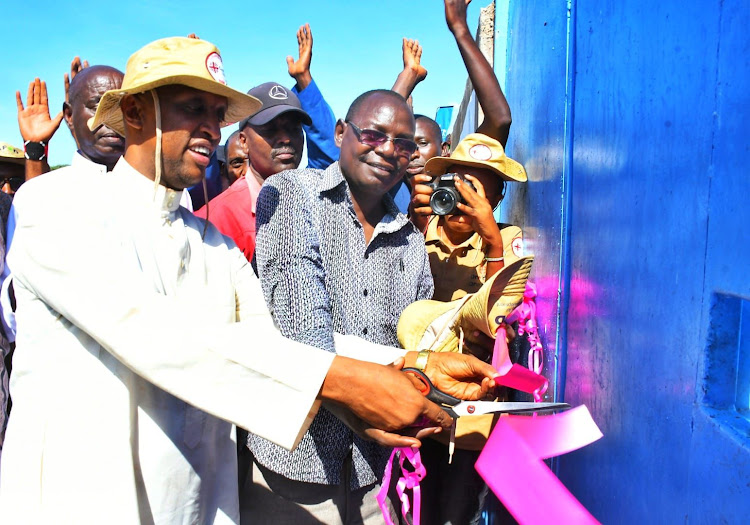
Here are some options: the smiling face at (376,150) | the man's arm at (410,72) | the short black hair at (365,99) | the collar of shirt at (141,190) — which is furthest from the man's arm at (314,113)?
the collar of shirt at (141,190)

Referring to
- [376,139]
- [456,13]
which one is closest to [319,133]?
[456,13]

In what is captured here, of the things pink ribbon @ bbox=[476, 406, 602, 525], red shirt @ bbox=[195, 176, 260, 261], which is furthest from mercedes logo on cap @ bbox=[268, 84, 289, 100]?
pink ribbon @ bbox=[476, 406, 602, 525]

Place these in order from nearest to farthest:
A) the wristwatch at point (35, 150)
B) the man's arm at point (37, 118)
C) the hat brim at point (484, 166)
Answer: the hat brim at point (484, 166) → the wristwatch at point (35, 150) → the man's arm at point (37, 118)

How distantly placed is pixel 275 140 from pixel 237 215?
797 mm

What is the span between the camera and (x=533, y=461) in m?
1.39

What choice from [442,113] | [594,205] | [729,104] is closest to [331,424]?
[594,205]

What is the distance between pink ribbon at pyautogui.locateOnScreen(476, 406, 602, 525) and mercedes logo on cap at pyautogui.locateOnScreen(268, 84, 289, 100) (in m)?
2.48

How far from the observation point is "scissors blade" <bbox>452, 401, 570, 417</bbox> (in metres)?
1.51

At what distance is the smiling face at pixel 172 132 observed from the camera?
1.55 metres

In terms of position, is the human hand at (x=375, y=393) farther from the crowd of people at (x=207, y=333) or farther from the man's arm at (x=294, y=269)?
the man's arm at (x=294, y=269)

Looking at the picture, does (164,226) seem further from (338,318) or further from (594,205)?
(594,205)

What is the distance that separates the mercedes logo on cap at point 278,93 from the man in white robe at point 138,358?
1829 mm

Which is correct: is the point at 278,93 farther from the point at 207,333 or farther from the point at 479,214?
the point at 207,333

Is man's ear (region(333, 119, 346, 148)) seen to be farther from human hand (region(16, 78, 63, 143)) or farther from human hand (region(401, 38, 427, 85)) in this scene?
human hand (region(16, 78, 63, 143))
